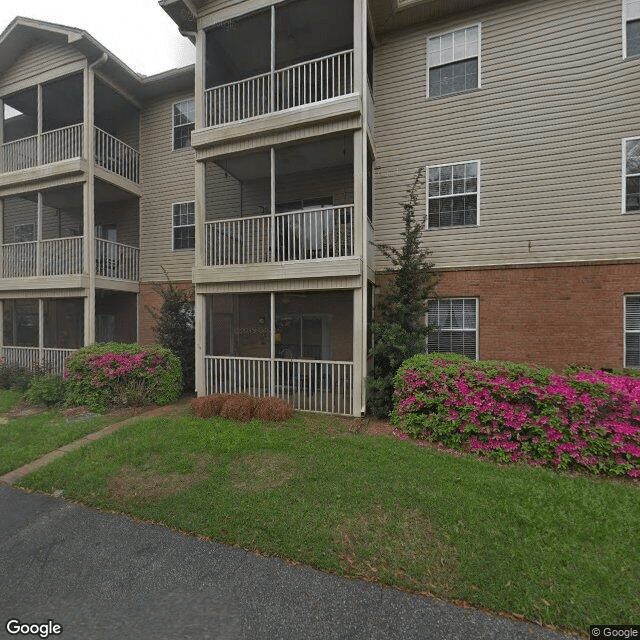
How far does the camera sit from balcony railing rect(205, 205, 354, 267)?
25.4 feet

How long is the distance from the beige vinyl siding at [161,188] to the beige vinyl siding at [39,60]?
2440 millimetres

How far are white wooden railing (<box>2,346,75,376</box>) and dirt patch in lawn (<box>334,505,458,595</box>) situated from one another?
10.6 metres

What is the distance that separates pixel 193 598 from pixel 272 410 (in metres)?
4.34

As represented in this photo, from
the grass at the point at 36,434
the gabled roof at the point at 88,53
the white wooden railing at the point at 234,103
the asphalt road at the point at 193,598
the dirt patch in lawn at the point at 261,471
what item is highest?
Answer: the gabled roof at the point at 88,53

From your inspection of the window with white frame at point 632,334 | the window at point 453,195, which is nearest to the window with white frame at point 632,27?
the window at point 453,195

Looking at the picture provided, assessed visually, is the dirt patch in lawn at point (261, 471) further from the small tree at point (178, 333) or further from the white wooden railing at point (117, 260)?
the white wooden railing at point (117, 260)

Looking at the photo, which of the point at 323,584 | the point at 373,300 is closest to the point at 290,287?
the point at 373,300

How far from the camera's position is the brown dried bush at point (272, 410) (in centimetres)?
702

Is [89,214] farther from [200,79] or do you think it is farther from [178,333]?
[200,79]

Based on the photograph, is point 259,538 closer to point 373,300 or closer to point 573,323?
point 373,300

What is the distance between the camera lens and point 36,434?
6.41 m

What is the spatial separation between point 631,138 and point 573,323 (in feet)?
14.2

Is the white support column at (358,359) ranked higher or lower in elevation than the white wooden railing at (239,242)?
lower

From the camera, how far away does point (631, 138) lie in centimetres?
750
